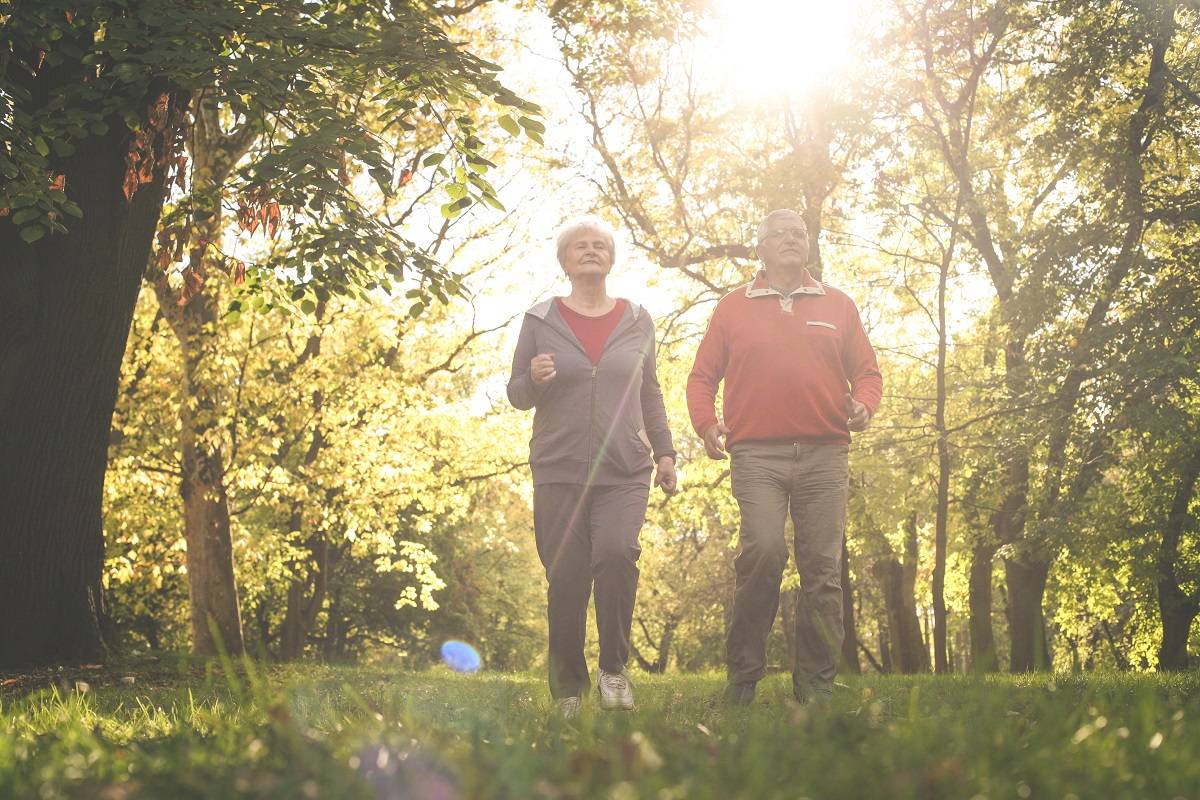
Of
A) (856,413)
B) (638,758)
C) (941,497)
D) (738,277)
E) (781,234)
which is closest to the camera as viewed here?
(638,758)

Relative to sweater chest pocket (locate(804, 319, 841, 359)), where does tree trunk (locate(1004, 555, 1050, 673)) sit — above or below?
below

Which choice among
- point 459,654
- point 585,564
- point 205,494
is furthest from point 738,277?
point 459,654

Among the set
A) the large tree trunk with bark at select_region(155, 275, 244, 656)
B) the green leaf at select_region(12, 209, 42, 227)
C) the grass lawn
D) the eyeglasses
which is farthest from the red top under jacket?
the large tree trunk with bark at select_region(155, 275, 244, 656)

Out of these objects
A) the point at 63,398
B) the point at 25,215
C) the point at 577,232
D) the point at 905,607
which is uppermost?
the point at 25,215

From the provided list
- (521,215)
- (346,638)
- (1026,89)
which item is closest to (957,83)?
(1026,89)

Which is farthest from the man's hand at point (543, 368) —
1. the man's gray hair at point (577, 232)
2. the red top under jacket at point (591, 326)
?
the man's gray hair at point (577, 232)

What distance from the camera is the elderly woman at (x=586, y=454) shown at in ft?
16.1

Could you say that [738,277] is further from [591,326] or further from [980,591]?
[591,326]

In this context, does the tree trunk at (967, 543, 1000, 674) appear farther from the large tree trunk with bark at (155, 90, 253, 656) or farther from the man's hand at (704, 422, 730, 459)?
the man's hand at (704, 422, 730, 459)

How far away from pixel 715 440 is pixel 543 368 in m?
1.11

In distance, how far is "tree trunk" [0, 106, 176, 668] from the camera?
23.8 ft

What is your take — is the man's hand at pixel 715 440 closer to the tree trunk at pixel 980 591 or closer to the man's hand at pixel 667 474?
the man's hand at pixel 667 474

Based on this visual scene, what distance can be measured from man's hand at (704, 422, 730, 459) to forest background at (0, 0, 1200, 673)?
2167 mm

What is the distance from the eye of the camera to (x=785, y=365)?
17.9 ft
